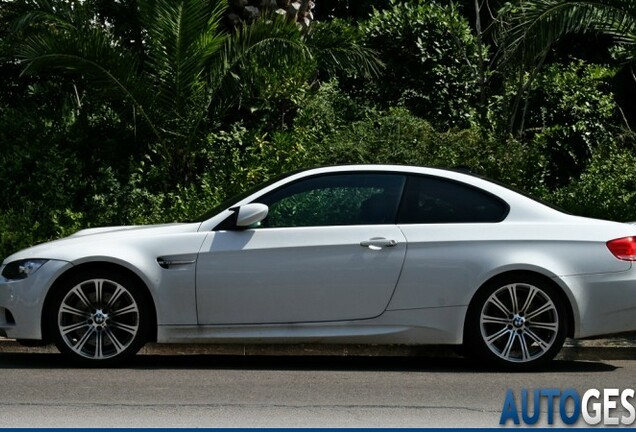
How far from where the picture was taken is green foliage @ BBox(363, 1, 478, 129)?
18.9m

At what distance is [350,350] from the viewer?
1069 cm

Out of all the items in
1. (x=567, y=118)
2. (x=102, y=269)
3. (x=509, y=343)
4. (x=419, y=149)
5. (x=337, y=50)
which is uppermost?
(x=337, y=50)

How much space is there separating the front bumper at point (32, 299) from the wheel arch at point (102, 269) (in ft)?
0.13

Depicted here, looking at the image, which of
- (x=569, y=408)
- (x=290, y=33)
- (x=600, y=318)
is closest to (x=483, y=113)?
(x=290, y=33)

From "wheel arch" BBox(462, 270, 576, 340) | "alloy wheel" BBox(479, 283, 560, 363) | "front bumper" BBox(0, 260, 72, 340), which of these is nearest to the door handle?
"wheel arch" BBox(462, 270, 576, 340)

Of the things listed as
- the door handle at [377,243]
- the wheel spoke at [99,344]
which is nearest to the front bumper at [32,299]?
the wheel spoke at [99,344]

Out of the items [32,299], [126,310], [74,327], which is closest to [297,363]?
[126,310]

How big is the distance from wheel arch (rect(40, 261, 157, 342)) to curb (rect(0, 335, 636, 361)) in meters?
1.27

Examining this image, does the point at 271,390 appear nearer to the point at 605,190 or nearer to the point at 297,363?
the point at 297,363

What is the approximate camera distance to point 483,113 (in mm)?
18703

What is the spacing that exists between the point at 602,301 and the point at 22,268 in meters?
4.30

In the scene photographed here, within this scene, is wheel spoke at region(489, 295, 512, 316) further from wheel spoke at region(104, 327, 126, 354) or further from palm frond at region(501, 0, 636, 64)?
palm frond at region(501, 0, 636, 64)

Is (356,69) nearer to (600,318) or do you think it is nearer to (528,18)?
(528,18)

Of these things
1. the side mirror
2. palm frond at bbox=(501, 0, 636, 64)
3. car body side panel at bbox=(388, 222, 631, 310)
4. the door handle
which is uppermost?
palm frond at bbox=(501, 0, 636, 64)
